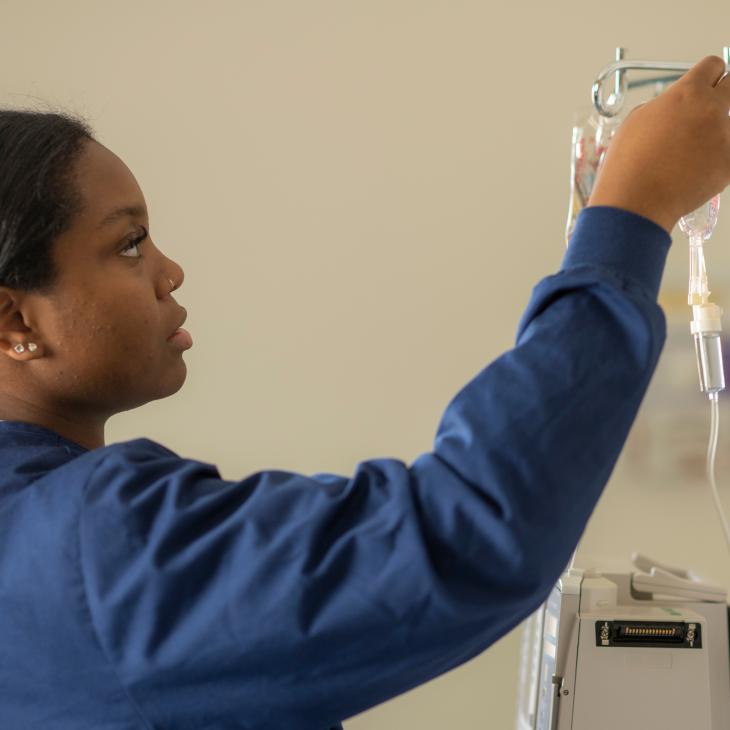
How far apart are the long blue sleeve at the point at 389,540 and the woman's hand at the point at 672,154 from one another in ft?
0.06

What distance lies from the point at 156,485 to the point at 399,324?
74.4 inches

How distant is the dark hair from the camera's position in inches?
28.0

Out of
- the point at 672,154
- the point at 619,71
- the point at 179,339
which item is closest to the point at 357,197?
the point at 619,71

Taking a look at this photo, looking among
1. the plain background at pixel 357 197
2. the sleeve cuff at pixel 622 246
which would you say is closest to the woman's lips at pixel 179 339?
the sleeve cuff at pixel 622 246

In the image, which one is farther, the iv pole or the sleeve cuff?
the iv pole

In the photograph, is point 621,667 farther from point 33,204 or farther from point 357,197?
point 357,197

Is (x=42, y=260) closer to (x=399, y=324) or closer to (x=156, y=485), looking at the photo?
(x=156, y=485)

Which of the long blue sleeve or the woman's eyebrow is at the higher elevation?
the woman's eyebrow

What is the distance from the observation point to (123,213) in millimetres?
756

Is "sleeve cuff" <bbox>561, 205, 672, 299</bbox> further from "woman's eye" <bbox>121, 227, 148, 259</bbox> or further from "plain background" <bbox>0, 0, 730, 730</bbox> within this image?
"plain background" <bbox>0, 0, 730, 730</bbox>

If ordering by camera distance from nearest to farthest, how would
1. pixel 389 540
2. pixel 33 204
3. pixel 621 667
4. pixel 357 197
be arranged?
pixel 389 540 → pixel 33 204 → pixel 621 667 → pixel 357 197

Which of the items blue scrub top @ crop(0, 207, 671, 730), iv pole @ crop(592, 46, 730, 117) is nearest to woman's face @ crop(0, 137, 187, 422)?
blue scrub top @ crop(0, 207, 671, 730)

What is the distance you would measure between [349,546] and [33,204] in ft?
1.23

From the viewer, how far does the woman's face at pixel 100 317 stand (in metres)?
0.72
